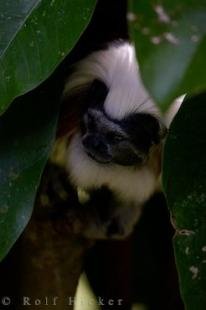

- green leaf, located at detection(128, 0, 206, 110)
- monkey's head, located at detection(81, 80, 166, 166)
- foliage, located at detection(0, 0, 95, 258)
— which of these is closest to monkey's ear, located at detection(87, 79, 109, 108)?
monkey's head, located at detection(81, 80, 166, 166)

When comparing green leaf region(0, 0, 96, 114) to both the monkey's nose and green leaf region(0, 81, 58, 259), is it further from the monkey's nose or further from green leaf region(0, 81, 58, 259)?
the monkey's nose

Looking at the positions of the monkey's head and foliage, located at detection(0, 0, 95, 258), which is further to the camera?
the monkey's head

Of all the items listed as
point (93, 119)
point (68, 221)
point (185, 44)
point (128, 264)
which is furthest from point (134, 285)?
point (185, 44)

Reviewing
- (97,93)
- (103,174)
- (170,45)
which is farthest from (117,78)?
(170,45)

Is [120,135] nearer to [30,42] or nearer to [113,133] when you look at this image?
[113,133]

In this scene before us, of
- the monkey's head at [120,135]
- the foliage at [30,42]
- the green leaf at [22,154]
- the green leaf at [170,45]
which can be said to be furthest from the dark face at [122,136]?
the green leaf at [170,45]

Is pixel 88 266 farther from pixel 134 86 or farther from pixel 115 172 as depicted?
pixel 134 86
